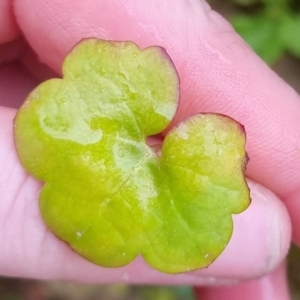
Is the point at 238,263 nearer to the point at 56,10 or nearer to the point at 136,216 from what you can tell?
the point at 136,216

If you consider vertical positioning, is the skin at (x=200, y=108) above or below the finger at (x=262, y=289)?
above

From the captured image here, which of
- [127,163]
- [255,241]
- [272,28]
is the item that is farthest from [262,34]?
[127,163]

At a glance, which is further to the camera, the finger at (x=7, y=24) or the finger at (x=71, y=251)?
the finger at (x=7, y=24)

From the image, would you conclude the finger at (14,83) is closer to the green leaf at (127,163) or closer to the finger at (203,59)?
the finger at (203,59)

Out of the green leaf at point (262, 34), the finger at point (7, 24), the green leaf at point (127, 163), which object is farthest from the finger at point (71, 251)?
the green leaf at point (262, 34)

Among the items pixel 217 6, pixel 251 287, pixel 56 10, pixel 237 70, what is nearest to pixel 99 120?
pixel 56 10

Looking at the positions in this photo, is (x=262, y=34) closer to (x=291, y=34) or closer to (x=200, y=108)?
(x=291, y=34)
